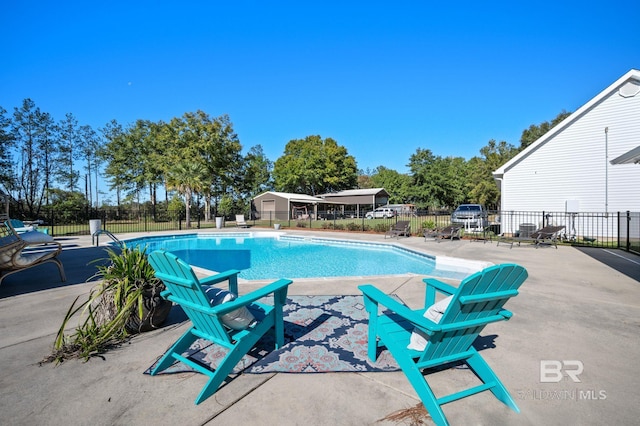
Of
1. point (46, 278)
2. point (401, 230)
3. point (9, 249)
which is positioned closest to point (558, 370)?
point (9, 249)

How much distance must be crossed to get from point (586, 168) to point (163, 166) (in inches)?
1183

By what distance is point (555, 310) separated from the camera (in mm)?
3889

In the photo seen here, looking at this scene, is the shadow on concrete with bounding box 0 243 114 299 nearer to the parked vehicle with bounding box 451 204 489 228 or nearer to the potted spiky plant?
the potted spiky plant

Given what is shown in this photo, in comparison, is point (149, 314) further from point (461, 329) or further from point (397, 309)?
point (461, 329)

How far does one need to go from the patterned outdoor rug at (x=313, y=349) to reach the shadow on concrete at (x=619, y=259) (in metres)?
6.20

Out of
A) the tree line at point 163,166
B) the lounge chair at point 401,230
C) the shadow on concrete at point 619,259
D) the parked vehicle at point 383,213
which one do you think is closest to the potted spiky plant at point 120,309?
the shadow on concrete at point 619,259

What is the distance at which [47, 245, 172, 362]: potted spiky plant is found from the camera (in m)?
2.80

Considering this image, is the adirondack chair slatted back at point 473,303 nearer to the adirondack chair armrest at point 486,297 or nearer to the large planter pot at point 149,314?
the adirondack chair armrest at point 486,297

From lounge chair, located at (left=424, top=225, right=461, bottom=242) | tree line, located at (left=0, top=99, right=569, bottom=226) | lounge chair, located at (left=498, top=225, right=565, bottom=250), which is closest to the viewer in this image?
lounge chair, located at (left=498, top=225, right=565, bottom=250)

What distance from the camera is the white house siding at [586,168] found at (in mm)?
11930

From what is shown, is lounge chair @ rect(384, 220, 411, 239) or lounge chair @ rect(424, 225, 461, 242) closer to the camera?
lounge chair @ rect(424, 225, 461, 242)

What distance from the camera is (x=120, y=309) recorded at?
295 cm

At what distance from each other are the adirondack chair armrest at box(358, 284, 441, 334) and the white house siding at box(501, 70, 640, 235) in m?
14.7

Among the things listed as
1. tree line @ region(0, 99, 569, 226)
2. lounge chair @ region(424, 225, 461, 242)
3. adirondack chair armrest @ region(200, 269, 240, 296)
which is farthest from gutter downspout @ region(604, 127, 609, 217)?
tree line @ region(0, 99, 569, 226)
